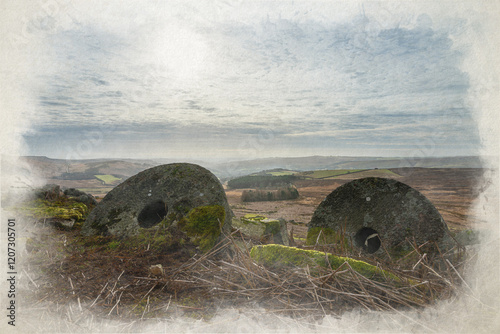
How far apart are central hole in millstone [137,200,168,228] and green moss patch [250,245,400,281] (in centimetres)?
302

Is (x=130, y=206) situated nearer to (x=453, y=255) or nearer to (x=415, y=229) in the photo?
(x=415, y=229)

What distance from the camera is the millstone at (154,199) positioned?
6707 millimetres

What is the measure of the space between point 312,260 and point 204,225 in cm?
252

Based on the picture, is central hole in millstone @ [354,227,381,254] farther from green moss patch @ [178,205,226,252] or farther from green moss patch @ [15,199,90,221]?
green moss patch @ [15,199,90,221]

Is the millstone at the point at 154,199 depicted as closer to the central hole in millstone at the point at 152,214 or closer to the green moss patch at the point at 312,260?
the central hole in millstone at the point at 152,214

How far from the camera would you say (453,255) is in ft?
19.6

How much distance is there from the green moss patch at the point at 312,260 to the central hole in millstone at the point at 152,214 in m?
3.02

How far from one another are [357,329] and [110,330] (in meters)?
2.91

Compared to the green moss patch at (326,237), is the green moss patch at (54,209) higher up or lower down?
higher up

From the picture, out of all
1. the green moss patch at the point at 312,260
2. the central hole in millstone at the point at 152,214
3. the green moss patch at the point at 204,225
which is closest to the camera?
the green moss patch at the point at 312,260

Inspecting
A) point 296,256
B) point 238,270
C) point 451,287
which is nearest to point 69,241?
point 238,270

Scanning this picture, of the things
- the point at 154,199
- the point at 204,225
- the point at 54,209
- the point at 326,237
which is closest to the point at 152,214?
the point at 154,199

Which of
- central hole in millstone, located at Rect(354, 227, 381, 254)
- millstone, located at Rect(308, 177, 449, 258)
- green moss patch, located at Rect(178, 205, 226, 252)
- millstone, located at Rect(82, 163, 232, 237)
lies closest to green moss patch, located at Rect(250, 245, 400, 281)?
green moss patch, located at Rect(178, 205, 226, 252)

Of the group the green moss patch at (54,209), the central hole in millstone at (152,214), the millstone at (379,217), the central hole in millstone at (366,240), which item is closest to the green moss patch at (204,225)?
the central hole in millstone at (152,214)
